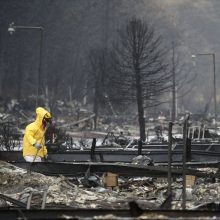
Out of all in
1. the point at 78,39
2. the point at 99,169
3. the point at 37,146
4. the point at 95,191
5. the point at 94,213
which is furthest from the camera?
the point at 78,39

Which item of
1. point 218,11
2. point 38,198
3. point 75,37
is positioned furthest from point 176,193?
point 218,11

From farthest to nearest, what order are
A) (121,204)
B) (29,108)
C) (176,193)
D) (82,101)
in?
1. (82,101)
2. (29,108)
3. (176,193)
4. (121,204)

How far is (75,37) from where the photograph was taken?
64.4m

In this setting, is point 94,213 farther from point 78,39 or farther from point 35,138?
point 78,39

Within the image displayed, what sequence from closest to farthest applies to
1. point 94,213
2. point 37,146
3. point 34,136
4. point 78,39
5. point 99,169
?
point 94,213 → point 99,169 → point 37,146 → point 34,136 → point 78,39

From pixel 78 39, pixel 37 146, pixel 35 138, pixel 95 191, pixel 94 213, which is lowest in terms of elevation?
pixel 95 191

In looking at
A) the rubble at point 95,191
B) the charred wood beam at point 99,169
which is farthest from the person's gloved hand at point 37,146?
the rubble at point 95,191

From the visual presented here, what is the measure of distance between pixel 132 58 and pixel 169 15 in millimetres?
44047

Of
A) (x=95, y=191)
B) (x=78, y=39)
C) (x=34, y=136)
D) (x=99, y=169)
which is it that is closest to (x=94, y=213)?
(x=95, y=191)

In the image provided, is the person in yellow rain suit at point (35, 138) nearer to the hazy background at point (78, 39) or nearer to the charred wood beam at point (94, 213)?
the charred wood beam at point (94, 213)

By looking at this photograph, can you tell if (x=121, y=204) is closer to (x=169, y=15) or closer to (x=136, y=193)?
(x=136, y=193)

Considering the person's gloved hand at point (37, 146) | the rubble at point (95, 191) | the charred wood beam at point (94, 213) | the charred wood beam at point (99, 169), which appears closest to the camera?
the charred wood beam at point (94, 213)

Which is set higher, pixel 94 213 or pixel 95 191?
pixel 94 213

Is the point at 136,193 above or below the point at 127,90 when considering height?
below
